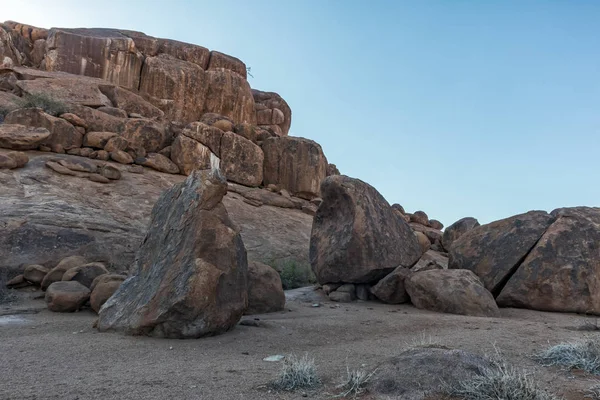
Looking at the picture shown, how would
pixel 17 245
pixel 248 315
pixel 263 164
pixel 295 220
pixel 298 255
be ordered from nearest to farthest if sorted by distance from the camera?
pixel 248 315 → pixel 17 245 → pixel 298 255 → pixel 295 220 → pixel 263 164

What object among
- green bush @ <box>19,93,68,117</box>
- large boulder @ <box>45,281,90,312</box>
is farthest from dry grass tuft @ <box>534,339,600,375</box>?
green bush @ <box>19,93,68,117</box>

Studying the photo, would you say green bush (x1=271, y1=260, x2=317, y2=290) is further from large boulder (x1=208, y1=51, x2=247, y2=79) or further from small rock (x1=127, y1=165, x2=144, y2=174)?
large boulder (x1=208, y1=51, x2=247, y2=79)

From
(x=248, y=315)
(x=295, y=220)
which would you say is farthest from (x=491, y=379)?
(x=295, y=220)

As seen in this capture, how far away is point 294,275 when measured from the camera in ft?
36.6

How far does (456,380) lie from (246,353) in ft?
7.46

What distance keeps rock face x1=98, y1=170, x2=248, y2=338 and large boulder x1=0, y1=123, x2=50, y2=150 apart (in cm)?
970

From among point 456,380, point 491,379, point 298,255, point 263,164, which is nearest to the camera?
point 491,379

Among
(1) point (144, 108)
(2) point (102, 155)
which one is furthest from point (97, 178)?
(1) point (144, 108)

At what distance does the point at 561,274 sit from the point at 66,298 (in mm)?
8119

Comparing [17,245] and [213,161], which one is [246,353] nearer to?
[17,245]

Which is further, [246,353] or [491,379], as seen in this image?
[246,353]

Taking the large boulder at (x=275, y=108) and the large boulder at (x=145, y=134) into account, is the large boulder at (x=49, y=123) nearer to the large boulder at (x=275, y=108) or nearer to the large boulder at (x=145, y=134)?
the large boulder at (x=145, y=134)

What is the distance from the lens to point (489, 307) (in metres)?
7.31

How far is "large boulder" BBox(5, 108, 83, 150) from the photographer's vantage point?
48.3 ft
